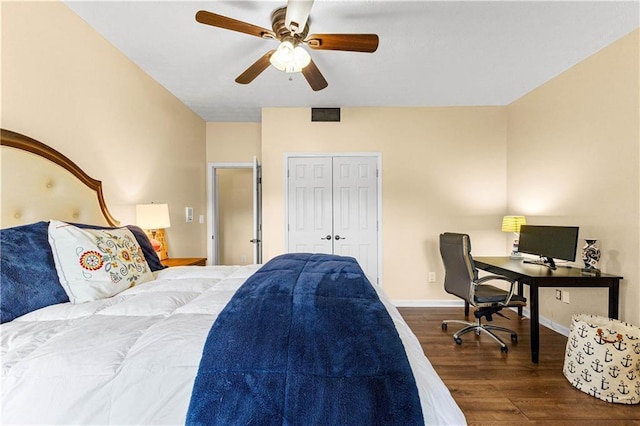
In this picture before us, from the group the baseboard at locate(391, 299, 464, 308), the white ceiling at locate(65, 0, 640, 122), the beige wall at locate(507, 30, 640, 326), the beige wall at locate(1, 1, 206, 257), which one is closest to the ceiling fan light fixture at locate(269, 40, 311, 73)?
the white ceiling at locate(65, 0, 640, 122)

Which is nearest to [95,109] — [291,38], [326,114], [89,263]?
[89,263]

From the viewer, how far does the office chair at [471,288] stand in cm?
266

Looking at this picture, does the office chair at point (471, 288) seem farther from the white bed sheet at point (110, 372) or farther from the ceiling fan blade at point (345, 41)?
the white bed sheet at point (110, 372)

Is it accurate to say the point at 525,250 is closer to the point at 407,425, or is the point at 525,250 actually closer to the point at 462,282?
the point at 462,282

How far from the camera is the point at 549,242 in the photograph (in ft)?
9.32

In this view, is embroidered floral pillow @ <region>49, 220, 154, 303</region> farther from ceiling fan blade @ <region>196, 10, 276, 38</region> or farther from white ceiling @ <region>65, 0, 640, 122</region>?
white ceiling @ <region>65, 0, 640, 122</region>

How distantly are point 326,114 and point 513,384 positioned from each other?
3.36 metres

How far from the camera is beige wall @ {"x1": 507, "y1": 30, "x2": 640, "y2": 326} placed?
2316 millimetres

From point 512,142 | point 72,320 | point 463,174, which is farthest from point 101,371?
point 512,142

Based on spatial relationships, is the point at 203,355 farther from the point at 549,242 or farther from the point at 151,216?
the point at 549,242

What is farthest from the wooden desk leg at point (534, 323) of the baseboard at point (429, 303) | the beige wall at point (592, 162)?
the baseboard at point (429, 303)

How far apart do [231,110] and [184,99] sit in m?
0.59

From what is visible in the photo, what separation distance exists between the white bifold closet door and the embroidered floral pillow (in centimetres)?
246

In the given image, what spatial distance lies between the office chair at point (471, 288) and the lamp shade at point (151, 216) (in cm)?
277
